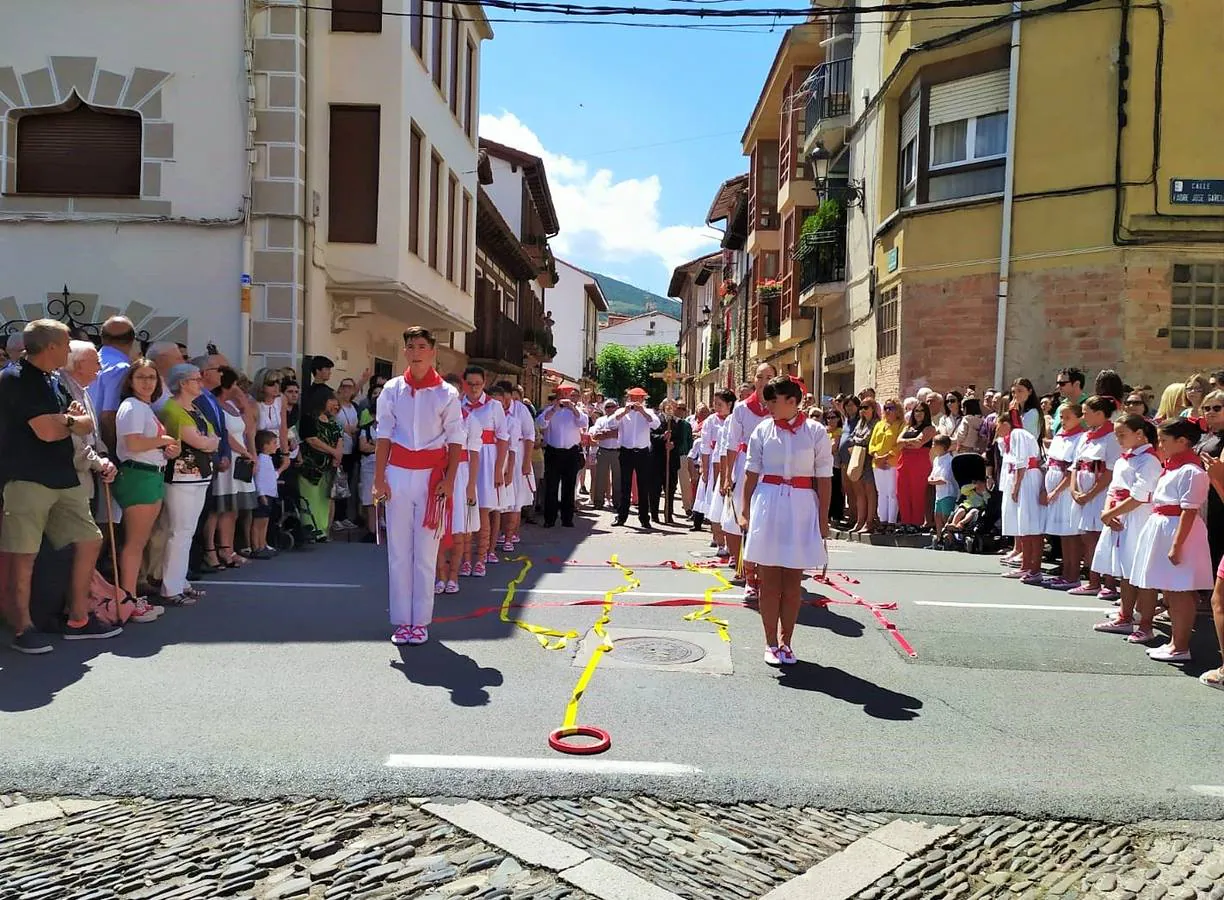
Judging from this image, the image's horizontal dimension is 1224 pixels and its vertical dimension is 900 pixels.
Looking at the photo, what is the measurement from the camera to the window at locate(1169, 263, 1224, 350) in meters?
14.5

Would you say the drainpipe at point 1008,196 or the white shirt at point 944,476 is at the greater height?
the drainpipe at point 1008,196

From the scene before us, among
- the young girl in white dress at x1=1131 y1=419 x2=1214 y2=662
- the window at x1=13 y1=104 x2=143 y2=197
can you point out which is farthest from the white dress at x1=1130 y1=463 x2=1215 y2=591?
the window at x1=13 y1=104 x2=143 y2=197

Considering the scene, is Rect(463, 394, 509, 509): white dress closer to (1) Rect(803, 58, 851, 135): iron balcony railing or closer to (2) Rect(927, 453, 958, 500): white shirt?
(2) Rect(927, 453, 958, 500): white shirt

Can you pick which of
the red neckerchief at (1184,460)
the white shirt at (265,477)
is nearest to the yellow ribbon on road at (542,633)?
the white shirt at (265,477)

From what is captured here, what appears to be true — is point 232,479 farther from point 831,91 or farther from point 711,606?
point 831,91

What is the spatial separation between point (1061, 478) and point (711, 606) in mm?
3791

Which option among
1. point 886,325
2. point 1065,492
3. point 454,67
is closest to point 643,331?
point 454,67

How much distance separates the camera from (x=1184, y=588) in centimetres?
655

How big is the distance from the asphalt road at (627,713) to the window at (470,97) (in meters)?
15.4

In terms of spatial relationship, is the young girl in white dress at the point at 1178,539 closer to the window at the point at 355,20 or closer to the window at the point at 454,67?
the window at the point at 355,20

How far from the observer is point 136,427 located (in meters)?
A: 6.96

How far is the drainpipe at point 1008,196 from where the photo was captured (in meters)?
15.4

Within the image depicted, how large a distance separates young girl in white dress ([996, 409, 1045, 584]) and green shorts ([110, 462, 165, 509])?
8051mm

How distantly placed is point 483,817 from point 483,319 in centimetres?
2408
